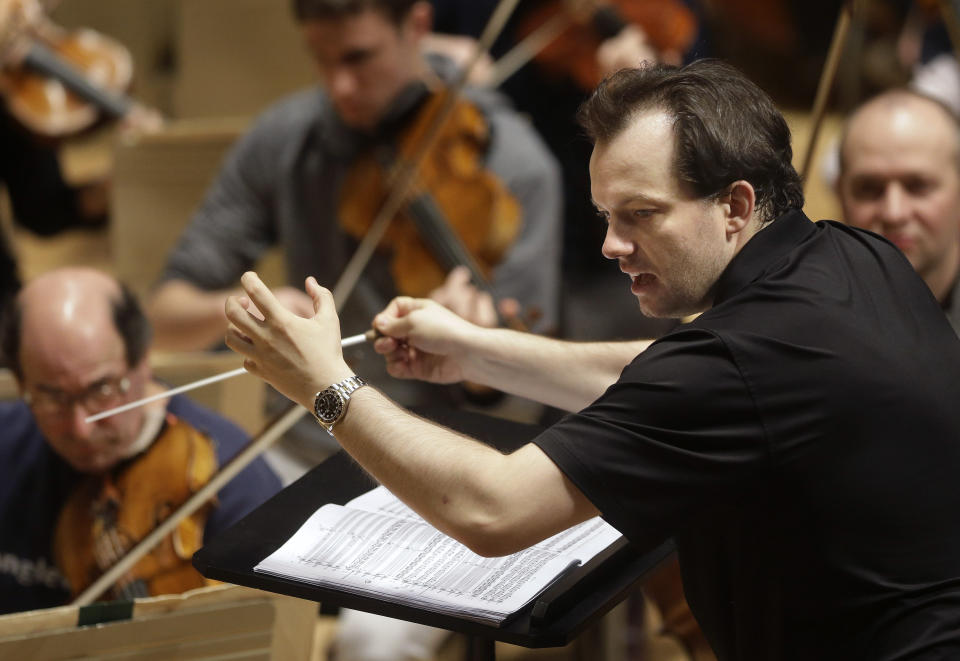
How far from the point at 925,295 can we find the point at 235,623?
29.7 inches

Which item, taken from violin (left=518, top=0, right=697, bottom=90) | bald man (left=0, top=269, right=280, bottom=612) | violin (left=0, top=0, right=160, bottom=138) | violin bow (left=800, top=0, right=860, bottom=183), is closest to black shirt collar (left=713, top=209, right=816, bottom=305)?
violin bow (left=800, top=0, right=860, bottom=183)

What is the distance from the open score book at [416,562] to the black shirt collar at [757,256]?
25cm

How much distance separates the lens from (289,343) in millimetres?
1132

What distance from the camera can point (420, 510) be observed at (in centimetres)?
108

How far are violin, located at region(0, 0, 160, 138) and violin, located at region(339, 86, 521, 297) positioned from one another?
1.07 m

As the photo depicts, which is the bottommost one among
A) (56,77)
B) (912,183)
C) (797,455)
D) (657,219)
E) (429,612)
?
(429,612)

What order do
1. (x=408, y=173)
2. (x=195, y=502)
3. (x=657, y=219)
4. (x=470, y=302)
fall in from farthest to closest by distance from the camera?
(x=408, y=173) < (x=470, y=302) < (x=195, y=502) < (x=657, y=219)

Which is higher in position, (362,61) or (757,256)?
(362,61)

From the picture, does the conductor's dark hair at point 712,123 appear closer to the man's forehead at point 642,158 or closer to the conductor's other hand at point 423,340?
the man's forehead at point 642,158

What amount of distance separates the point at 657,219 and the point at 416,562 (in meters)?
0.38

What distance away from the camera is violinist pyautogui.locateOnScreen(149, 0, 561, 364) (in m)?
2.34

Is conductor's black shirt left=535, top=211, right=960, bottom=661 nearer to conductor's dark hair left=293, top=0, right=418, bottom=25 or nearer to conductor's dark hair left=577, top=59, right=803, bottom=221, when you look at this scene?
conductor's dark hair left=577, top=59, right=803, bottom=221

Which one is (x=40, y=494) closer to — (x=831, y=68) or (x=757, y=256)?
(x=757, y=256)

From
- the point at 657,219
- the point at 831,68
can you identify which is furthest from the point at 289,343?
the point at 831,68
